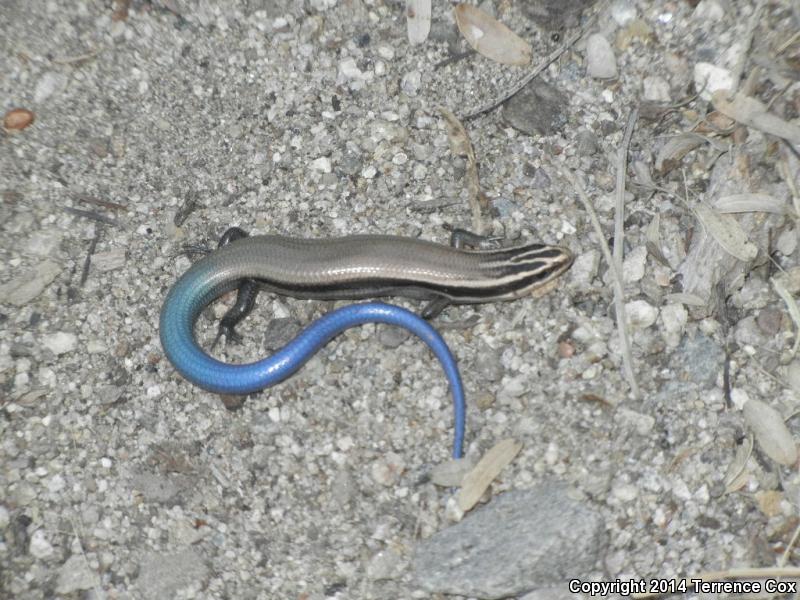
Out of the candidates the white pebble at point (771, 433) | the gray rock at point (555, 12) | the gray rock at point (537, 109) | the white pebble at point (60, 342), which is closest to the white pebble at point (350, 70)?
the gray rock at point (537, 109)

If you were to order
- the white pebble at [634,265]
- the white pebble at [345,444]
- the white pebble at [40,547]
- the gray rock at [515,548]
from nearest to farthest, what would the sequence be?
the gray rock at [515,548] < the white pebble at [40,547] < the white pebble at [345,444] < the white pebble at [634,265]

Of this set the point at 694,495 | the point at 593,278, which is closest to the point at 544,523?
the point at 694,495

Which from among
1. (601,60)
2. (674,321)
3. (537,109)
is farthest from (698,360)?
(601,60)

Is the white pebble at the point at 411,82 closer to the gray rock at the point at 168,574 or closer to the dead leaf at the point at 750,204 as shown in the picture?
the dead leaf at the point at 750,204

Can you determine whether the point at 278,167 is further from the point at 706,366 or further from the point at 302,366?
the point at 706,366

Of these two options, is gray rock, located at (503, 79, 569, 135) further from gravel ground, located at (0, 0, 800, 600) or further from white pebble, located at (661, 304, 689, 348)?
white pebble, located at (661, 304, 689, 348)

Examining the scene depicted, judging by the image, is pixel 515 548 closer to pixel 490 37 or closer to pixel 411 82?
pixel 411 82
